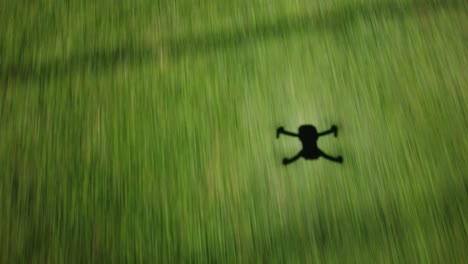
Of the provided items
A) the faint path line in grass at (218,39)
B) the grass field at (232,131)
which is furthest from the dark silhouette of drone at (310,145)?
the faint path line in grass at (218,39)

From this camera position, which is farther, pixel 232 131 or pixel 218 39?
pixel 218 39

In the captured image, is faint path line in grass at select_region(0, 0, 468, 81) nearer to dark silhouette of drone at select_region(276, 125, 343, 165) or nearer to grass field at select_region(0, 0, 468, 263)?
grass field at select_region(0, 0, 468, 263)

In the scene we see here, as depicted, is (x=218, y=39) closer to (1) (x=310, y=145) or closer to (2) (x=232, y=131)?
(2) (x=232, y=131)

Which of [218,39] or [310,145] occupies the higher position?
[218,39]

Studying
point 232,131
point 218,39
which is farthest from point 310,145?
point 218,39

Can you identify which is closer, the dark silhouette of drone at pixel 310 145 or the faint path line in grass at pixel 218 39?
the dark silhouette of drone at pixel 310 145

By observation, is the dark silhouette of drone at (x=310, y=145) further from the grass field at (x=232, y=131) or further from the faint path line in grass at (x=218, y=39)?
the faint path line in grass at (x=218, y=39)

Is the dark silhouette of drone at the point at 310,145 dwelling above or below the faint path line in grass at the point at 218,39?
below

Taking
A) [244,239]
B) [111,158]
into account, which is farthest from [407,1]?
[111,158]
